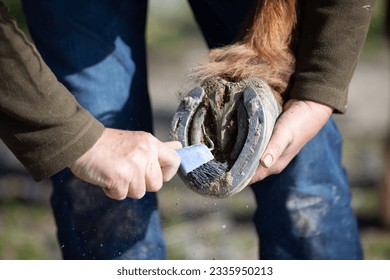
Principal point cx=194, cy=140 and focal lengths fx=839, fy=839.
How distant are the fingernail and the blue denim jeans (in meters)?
0.34

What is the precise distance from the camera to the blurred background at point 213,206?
2617 millimetres

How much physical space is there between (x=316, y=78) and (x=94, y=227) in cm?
60

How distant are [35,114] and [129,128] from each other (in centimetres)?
46

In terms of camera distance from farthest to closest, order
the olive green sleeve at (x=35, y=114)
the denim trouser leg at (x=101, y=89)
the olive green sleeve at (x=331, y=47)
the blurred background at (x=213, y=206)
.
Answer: the blurred background at (x=213, y=206), the denim trouser leg at (x=101, y=89), the olive green sleeve at (x=331, y=47), the olive green sleeve at (x=35, y=114)

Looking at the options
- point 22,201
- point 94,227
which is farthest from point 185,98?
point 22,201

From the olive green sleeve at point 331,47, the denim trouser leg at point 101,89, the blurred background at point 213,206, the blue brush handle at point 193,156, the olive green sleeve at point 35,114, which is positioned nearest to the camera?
the olive green sleeve at point 35,114

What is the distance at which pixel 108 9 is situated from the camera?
1.81m

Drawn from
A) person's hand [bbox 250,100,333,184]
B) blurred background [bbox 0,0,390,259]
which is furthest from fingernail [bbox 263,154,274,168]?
blurred background [bbox 0,0,390,259]

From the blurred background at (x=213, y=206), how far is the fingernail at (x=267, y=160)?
0.68 m

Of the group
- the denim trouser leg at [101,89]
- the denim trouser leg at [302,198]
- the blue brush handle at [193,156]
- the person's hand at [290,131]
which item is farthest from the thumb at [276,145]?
the denim trouser leg at [101,89]

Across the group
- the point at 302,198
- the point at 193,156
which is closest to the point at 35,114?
the point at 193,156

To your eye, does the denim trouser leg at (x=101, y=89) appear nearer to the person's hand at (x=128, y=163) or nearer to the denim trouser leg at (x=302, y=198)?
the denim trouser leg at (x=302, y=198)

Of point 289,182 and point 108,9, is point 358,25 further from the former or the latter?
point 108,9

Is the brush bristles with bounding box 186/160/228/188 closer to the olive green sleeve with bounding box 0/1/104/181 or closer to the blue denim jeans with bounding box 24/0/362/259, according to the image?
the olive green sleeve with bounding box 0/1/104/181
